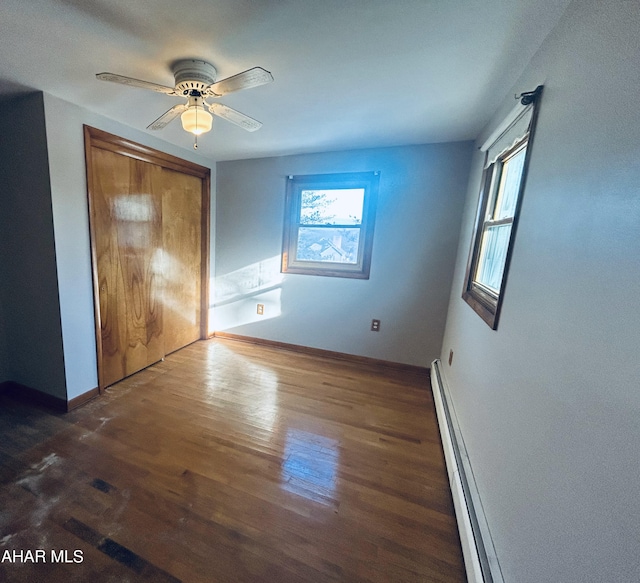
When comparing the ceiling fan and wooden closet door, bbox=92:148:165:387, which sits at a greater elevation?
the ceiling fan

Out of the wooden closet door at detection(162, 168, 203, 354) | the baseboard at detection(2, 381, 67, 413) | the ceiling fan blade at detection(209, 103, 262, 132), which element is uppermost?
the ceiling fan blade at detection(209, 103, 262, 132)

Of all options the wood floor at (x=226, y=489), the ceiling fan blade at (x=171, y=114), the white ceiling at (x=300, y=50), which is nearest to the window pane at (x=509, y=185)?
the white ceiling at (x=300, y=50)

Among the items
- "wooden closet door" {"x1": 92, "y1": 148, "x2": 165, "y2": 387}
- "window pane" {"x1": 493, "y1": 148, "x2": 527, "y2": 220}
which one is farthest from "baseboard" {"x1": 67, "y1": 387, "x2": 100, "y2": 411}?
"window pane" {"x1": 493, "y1": 148, "x2": 527, "y2": 220}

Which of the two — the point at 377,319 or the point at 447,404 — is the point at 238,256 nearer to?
the point at 377,319

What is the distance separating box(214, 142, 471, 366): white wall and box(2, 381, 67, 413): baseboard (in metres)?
1.70

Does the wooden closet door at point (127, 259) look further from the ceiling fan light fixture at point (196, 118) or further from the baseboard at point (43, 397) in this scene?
the ceiling fan light fixture at point (196, 118)

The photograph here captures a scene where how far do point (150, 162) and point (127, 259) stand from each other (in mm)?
901

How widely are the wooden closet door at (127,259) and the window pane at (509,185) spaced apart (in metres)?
2.78

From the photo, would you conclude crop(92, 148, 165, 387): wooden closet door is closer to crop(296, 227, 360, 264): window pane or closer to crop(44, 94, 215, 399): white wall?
crop(44, 94, 215, 399): white wall

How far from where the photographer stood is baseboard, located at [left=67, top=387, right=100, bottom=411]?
6.49 feet

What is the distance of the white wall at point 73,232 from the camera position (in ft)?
5.73

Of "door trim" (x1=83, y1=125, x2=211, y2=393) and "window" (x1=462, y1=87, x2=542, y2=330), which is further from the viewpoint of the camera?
"door trim" (x1=83, y1=125, x2=211, y2=393)

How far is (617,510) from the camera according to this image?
0.52 metres

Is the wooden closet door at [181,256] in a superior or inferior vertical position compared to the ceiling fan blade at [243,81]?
inferior
